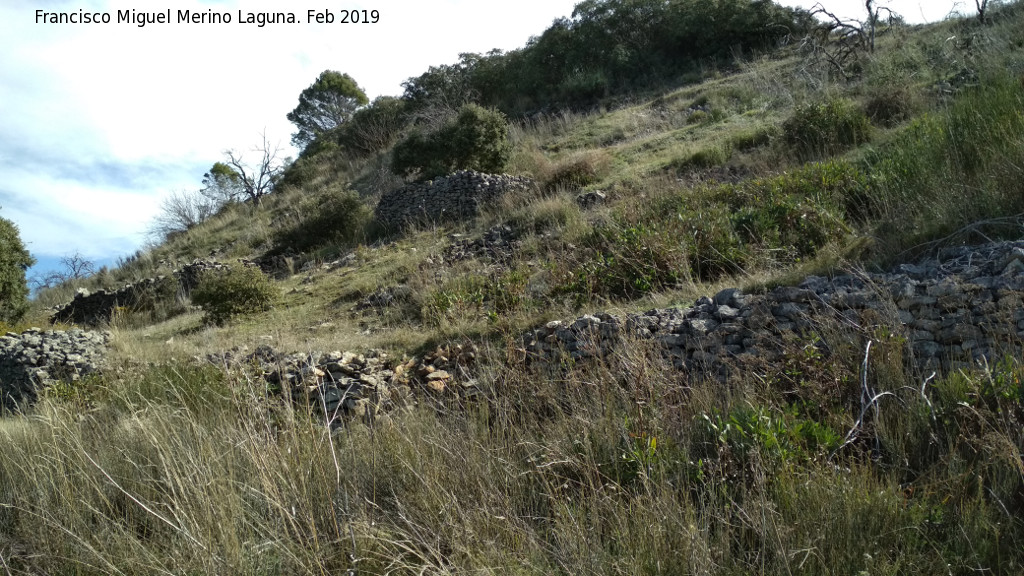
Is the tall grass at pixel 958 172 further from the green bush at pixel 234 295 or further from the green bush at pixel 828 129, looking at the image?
the green bush at pixel 234 295

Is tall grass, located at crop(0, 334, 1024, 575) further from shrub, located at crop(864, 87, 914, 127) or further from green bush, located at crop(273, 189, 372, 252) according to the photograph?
green bush, located at crop(273, 189, 372, 252)

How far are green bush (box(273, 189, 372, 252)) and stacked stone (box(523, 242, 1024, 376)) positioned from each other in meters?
11.8

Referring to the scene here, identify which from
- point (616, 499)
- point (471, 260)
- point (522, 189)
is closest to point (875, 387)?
point (616, 499)

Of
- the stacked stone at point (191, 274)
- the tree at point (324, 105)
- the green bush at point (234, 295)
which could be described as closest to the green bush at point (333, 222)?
the stacked stone at point (191, 274)

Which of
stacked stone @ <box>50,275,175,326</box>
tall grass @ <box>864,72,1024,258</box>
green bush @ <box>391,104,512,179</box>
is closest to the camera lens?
tall grass @ <box>864,72,1024,258</box>

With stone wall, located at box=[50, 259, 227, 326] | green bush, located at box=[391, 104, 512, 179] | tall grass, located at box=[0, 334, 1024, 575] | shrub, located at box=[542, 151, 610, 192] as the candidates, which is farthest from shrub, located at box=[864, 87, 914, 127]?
stone wall, located at box=[50, 259, 227, 326]

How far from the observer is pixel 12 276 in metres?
14.1

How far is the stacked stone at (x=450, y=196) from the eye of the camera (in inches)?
587

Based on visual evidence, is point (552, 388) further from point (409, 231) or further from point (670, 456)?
point (409, 231)

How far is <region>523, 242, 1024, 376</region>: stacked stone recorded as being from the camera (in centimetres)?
391

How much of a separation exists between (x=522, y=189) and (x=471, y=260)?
4.45m

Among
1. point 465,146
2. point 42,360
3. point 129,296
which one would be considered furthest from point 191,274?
point 42,360

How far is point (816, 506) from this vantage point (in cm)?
262

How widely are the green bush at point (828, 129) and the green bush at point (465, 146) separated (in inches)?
311
